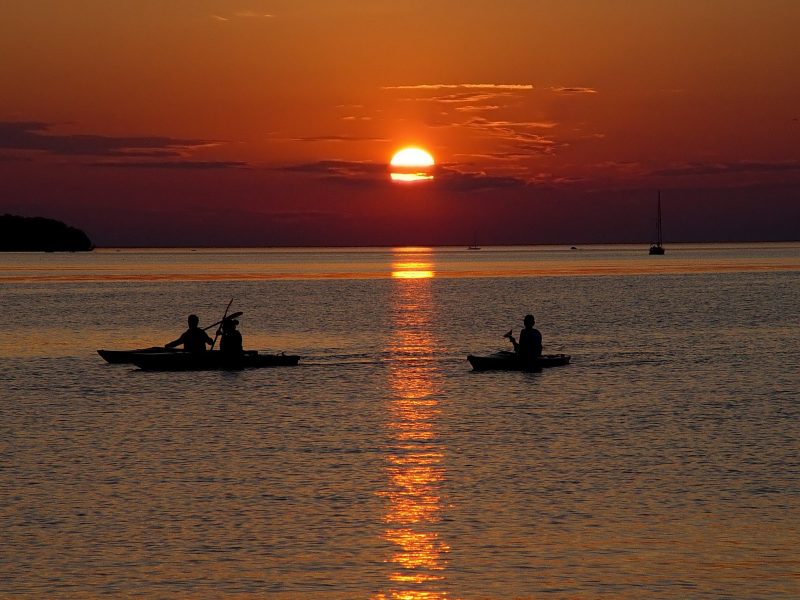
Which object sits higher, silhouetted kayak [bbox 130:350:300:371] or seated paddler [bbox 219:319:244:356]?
seated paddler [bbox 219:319:244:356]

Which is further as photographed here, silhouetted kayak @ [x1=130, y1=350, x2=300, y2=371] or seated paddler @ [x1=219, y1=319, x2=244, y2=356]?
silhouetted kayak @ [x1=130, y1=350, x2=300, y2=371]

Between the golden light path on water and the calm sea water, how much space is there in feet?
0.27

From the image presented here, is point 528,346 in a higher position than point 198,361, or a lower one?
higher

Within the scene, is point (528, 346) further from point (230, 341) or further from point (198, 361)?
point (198, 361)

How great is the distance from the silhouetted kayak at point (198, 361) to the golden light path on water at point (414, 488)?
587 cm

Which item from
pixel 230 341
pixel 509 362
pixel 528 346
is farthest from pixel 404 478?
pixel 230 341

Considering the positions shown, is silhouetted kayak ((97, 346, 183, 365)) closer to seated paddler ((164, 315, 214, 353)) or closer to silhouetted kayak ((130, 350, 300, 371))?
silhouetted kayak ((130, 350, 300, 371))

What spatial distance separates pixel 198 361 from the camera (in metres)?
50.3

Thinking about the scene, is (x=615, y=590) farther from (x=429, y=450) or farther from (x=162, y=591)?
(x=429, y=450)

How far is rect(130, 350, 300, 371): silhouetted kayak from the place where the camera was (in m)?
50.5

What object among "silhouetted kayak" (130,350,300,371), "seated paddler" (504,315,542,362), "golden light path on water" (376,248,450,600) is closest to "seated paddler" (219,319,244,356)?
"silhouetted kayak" (130,350,300,371)

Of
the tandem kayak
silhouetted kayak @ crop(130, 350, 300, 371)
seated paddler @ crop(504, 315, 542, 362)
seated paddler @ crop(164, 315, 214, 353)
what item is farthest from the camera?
silhouetted kayak @ crop(130, 350, 300, 371)

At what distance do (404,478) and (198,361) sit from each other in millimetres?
24617

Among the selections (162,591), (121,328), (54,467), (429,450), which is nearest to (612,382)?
(429,450)
